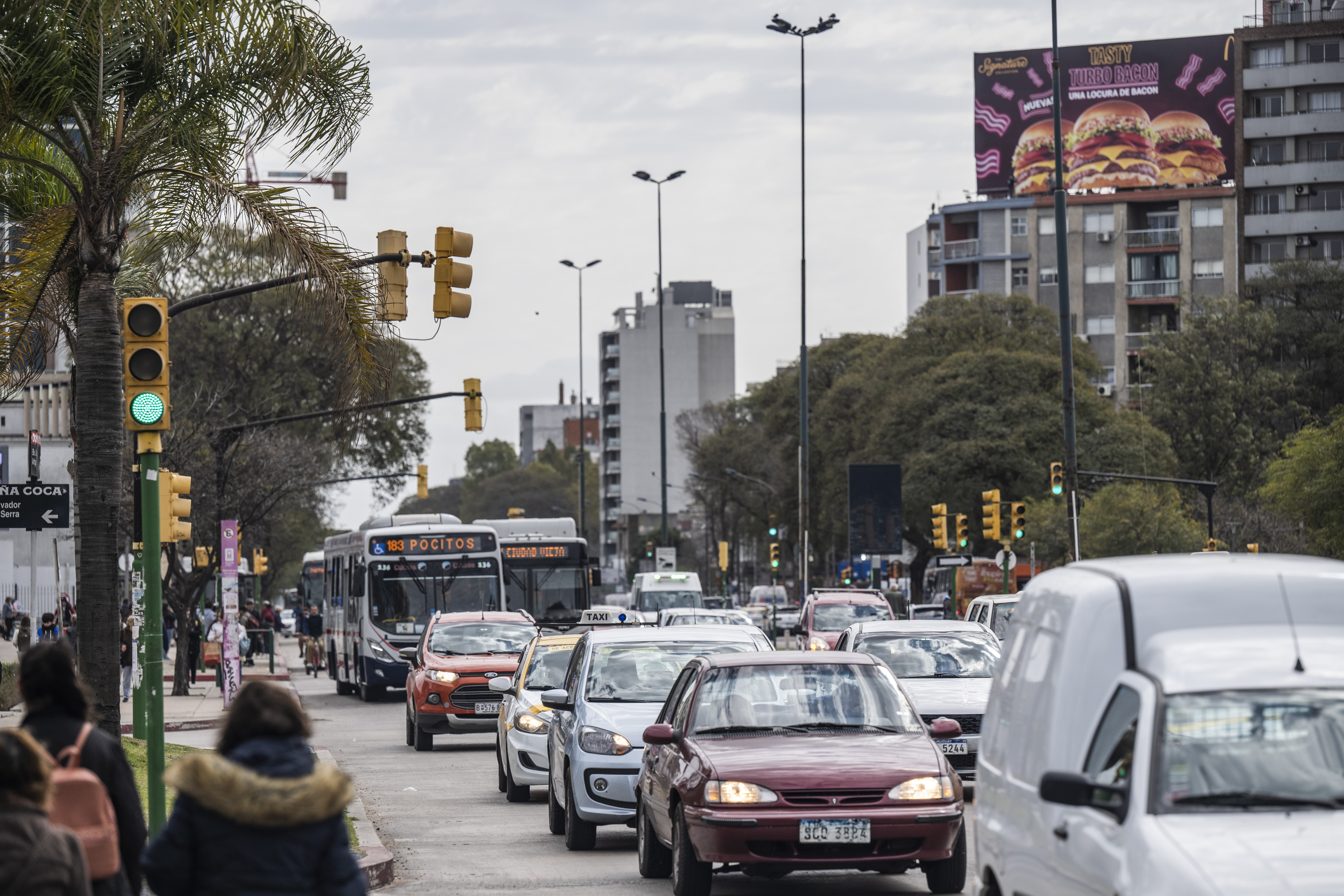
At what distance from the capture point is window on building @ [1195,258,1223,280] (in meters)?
102

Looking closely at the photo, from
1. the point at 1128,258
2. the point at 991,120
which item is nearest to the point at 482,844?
the point at 991,120

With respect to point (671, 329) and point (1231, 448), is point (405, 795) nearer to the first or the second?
point (1231, 448)

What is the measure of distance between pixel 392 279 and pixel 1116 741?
476 inches

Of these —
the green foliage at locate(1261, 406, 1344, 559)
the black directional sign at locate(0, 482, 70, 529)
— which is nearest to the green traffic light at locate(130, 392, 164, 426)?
the black directional sign at locate(0, 482, 70, 529)

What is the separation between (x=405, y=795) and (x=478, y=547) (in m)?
18.0

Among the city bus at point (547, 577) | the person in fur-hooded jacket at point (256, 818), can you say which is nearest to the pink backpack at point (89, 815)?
the person in fur-hooded jacket at point (256, 818)

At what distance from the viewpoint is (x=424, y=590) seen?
36.2 metres

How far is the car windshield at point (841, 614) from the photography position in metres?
35.8

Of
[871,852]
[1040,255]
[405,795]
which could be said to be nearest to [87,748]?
[871,852]

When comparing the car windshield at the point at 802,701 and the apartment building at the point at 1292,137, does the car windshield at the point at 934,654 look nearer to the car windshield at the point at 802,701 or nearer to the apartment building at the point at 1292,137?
the car windshield at the point at 802,701

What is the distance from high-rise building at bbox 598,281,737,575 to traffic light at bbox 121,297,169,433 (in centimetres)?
14162

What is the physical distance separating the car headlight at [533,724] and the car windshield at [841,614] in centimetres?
1826

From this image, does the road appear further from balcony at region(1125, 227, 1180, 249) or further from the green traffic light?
balcony at region(1125, 227, 1180, 249)

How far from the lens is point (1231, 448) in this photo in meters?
81.9
